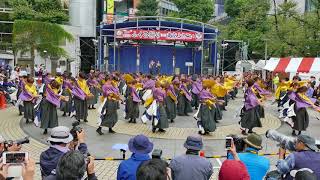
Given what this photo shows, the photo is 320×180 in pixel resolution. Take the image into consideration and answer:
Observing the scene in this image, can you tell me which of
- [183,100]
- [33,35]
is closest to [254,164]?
[183,100]

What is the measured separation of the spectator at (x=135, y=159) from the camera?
14.7ft

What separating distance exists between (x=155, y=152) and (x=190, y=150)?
0.58 m

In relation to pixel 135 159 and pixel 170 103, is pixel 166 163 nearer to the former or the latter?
pixel 135 159

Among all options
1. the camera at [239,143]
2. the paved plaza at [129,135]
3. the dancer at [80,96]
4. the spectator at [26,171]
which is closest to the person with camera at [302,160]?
the camera at [239,143]

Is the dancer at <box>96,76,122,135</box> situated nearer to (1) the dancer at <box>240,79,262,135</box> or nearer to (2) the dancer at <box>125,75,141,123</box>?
(2) the dancer at <box>125,75,141,123</box>

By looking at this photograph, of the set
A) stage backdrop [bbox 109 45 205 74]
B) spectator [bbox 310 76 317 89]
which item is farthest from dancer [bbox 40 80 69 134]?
stage backdrop [bbox 109 45 205 74]

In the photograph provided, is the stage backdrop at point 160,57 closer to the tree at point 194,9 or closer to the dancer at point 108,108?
the tree at point 194,9

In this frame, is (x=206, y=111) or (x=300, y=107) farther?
(x=300, y=107)

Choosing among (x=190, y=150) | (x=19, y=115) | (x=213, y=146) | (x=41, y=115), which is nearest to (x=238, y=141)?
(x=190, y=150)

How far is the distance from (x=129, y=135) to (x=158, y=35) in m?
17.7

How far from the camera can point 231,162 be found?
14.3 feet

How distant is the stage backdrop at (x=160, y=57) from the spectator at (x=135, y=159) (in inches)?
1167

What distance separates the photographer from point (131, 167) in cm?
451

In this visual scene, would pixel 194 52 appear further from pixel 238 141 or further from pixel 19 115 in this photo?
pixel 238 141
